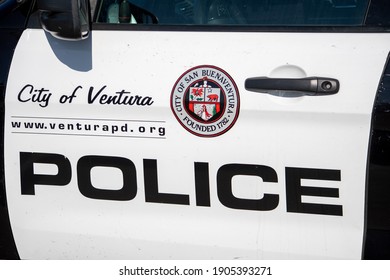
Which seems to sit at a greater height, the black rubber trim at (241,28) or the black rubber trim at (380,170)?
the black rubber trim at (241,28)

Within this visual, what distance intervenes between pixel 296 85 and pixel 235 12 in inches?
14.1

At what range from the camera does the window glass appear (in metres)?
2.01

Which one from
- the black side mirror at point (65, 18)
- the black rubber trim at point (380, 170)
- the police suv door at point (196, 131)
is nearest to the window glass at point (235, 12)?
the police suv door at point (196, 131)

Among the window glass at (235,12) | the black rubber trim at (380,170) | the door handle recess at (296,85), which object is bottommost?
the black rubber trim at (380,170)

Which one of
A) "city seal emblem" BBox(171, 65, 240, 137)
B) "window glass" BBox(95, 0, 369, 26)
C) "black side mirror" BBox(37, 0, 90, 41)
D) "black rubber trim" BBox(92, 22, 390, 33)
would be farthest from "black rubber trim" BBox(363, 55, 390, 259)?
"black side mirror" BBox(37, 0, 90, 41)

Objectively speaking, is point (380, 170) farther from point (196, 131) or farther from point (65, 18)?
point (65, 18)

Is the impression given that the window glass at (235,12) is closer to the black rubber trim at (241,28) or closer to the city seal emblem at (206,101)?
the black rubber trim at (241,28)

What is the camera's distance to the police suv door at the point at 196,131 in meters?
1.93

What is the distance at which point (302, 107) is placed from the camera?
76.5 inches

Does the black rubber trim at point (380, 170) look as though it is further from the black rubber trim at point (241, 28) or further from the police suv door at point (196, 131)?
the black rubber trim at point (241, 28)

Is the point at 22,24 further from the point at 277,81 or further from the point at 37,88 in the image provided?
the point at 277,81

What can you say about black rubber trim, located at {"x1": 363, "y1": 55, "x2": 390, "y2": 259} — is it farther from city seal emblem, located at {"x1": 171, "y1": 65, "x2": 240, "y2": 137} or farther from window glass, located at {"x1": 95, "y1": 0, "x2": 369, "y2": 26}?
city seal emblem, located at {"x1": 171, "y1": 65, "x2": 240, "y2": 137}

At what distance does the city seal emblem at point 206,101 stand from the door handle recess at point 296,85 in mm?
68

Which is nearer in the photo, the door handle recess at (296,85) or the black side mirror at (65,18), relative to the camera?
the door handle recess at (296,85)
